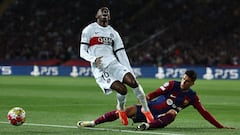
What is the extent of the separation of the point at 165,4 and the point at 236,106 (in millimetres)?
27082

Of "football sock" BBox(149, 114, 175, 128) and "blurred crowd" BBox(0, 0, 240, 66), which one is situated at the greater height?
"blurred crowd" BBox(0, 0, 240, 66)

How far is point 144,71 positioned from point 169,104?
26.0m

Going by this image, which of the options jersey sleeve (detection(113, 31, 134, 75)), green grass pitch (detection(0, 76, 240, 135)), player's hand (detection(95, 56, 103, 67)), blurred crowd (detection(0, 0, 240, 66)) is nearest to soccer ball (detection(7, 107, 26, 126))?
green grass pitch (detection(0, 76, 240, 135))

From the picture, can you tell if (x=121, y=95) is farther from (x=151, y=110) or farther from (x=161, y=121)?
(x=161, y=121)

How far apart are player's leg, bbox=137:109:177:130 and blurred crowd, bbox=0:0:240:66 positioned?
24.6 m

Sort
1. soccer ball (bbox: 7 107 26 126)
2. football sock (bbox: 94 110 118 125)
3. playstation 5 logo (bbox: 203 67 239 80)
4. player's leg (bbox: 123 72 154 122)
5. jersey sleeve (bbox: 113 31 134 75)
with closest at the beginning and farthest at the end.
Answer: soccer ball (bbox: 7 107 26 126), player's leg (bbox: 123 72 154 122), football sock (bbox: 94 110 118 125), jersey sleeve (bbox: 113 31 134 75), playstation 5 logo (bbox: 203 67 239 80)

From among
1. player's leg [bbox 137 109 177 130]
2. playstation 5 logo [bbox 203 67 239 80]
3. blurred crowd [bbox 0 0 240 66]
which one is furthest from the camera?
blurred crowd [bbox 0 0 240 66]

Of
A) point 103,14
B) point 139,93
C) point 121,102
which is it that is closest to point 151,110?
point 139,93

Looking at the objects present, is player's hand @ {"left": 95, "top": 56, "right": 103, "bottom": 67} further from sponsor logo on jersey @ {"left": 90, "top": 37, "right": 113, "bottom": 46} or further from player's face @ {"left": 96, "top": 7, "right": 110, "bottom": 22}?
player's face @ {"left": 96, "top": 7, "right": 110, "bottom": 22}

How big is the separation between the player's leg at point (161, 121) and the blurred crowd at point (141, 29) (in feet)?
80.6

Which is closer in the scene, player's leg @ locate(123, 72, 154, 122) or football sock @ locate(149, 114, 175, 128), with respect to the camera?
football sock @ locate(149, 114, 175, 128)

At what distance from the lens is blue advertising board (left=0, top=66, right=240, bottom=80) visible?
114ft

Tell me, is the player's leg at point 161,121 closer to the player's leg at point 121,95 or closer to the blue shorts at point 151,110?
the blue shorts at point 151,110

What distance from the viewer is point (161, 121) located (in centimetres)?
1109
